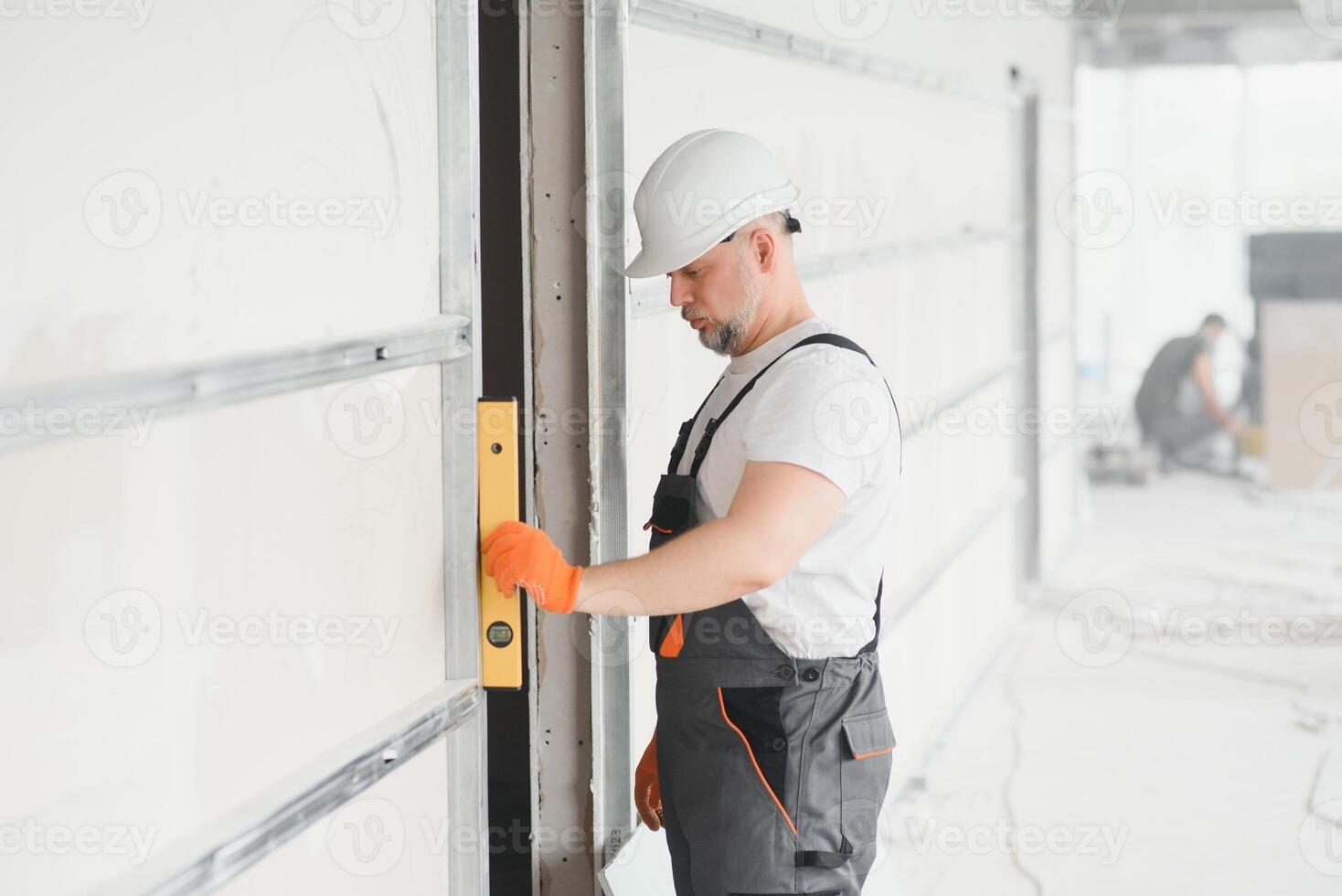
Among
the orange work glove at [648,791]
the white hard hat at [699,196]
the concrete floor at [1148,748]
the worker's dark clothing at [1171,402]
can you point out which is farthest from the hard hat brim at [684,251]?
the worker's dark clothing at [1171,402]

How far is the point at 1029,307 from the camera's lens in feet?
20.0

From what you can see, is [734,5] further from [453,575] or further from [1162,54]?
[1162,54]

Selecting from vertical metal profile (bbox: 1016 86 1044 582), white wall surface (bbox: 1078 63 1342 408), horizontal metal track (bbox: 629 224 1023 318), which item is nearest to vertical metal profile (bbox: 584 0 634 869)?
horizontal metal track (bbox: 629 224 1023 318)

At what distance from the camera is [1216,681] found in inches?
199

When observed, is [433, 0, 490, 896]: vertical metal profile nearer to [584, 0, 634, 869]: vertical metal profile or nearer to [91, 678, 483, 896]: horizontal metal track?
[91, 678, 483, 896]: horizontal metal track

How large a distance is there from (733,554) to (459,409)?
0.45 metres

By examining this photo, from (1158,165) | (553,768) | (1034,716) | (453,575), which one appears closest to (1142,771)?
(1034,716)

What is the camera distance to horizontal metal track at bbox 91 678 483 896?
49.6 inches

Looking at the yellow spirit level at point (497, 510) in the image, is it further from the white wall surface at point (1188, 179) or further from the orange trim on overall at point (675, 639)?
the white wall surface at point (1188, 179)

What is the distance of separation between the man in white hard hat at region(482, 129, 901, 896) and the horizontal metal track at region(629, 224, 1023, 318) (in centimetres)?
36

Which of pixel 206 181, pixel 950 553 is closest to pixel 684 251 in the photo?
pixel 206 181

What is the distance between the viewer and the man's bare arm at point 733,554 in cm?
161

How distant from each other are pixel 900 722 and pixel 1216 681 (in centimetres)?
194

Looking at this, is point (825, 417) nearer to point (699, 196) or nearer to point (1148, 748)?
point (699, 196)
